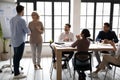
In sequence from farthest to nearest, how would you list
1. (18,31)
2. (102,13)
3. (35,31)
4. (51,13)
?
(102,13) → (51,13) → (35,31) → (18,31)

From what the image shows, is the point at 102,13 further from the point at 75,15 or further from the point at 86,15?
the point at 75,15

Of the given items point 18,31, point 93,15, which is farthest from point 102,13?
point 18,31

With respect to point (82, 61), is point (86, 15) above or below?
above

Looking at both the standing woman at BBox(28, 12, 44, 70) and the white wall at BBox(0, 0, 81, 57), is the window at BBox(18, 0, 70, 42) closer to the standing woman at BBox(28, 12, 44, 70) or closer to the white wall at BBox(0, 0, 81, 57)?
the white wall at BBox(0, 0, 81, 57)

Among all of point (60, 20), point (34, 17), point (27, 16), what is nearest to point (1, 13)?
point (34, 17)

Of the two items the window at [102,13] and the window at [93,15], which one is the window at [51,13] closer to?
the window at [93,15]

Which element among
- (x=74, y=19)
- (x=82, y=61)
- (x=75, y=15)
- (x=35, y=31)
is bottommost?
(x=82, y=61)

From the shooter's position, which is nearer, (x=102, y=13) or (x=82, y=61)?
(x=82, y=61)

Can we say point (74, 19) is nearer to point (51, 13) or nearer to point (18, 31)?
point (51, 13)

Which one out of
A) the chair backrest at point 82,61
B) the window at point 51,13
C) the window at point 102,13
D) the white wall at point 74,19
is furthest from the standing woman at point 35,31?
the window at point 102,13

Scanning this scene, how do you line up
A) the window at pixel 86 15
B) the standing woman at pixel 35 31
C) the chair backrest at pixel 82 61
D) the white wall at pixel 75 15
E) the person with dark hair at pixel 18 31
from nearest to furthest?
1. the chair backrest at pixel 82 61
2. the person with dark hair at pixel 18 31
3. the standing woman at pixel 35 31
4. the white wall at pixel 75 15
5. the window at pixel 86 15

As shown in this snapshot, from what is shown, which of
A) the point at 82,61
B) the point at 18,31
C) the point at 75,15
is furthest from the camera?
the point at 75,15

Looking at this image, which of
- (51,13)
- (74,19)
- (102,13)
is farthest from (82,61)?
(102,13)

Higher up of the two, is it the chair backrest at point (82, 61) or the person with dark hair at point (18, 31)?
the person with dark hair at point (18, 31)
